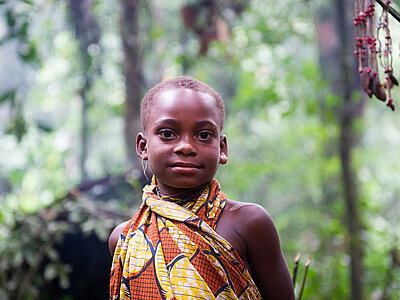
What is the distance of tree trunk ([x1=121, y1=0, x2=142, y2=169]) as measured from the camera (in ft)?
12.0

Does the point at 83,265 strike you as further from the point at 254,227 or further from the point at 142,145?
the point at 254,227

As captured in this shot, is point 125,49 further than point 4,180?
No

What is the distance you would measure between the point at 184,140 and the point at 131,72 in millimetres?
2689

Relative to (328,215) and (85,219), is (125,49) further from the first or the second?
(328,215)

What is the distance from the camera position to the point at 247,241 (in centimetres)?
118

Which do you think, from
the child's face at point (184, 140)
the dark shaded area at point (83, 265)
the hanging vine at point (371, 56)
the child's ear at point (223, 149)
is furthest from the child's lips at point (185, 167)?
the dark shaded area at point (83, 265)

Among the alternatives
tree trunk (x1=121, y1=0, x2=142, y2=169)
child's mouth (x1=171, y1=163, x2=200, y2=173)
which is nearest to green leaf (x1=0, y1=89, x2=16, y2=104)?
tree trunk (x1=121, y1=0, x2=142, y2=169)

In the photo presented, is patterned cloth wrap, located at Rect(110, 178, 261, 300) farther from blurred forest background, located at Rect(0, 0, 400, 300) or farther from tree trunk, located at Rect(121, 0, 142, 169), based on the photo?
tree trunk, located at Rect(121, 0, 142, 169)

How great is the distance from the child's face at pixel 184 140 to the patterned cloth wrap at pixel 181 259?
0.26 feet

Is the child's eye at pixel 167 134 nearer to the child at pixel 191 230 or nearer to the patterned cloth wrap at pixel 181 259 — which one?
the child at pixel 191 230

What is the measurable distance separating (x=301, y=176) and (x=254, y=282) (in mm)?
4947

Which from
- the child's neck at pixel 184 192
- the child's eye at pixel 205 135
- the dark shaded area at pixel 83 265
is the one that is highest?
the child's eye at pixel 205 135

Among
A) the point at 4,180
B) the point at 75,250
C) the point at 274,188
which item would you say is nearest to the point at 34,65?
the point at 75,250

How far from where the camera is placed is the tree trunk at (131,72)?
12.0ft
